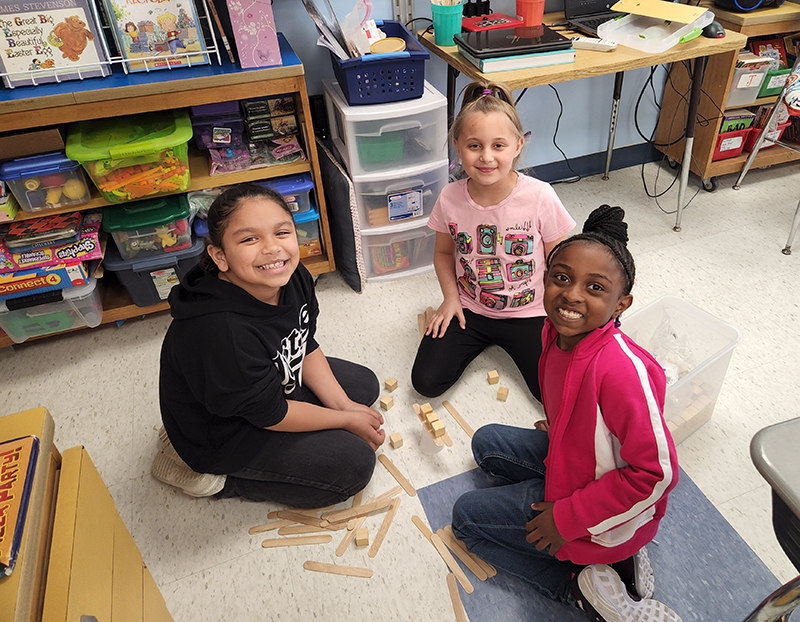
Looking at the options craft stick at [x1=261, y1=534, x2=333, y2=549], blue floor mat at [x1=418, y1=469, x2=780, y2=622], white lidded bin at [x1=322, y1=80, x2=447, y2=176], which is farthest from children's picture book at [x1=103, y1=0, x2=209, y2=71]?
blue floor mat at [x1=418, y1=469, x2=780, y2=622]

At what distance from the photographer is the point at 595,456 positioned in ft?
3.00

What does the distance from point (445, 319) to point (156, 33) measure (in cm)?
115

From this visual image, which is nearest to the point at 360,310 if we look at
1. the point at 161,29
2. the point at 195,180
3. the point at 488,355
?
the point at 488,355

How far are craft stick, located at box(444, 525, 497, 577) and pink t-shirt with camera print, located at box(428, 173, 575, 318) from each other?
63cm

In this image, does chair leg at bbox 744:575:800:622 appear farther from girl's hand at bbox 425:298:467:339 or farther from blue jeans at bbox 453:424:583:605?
girl's hand at bbox 425:298:467:339

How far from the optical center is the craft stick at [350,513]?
4.32 feet

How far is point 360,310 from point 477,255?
1.84 ft

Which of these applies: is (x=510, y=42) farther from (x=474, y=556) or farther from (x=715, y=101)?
(x=474, y=556)

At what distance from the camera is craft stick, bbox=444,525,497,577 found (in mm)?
1193

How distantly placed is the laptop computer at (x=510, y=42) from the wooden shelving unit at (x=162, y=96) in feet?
1.78

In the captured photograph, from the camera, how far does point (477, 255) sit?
5.15ft

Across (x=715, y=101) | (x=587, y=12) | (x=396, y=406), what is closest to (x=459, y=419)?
(x=396, y=406)

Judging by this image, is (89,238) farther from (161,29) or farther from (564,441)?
(564,441)

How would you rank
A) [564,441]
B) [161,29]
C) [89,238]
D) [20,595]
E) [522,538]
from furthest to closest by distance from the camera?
[89,238]
[161,29]
[522,538]
[564,441]
[20,595]
